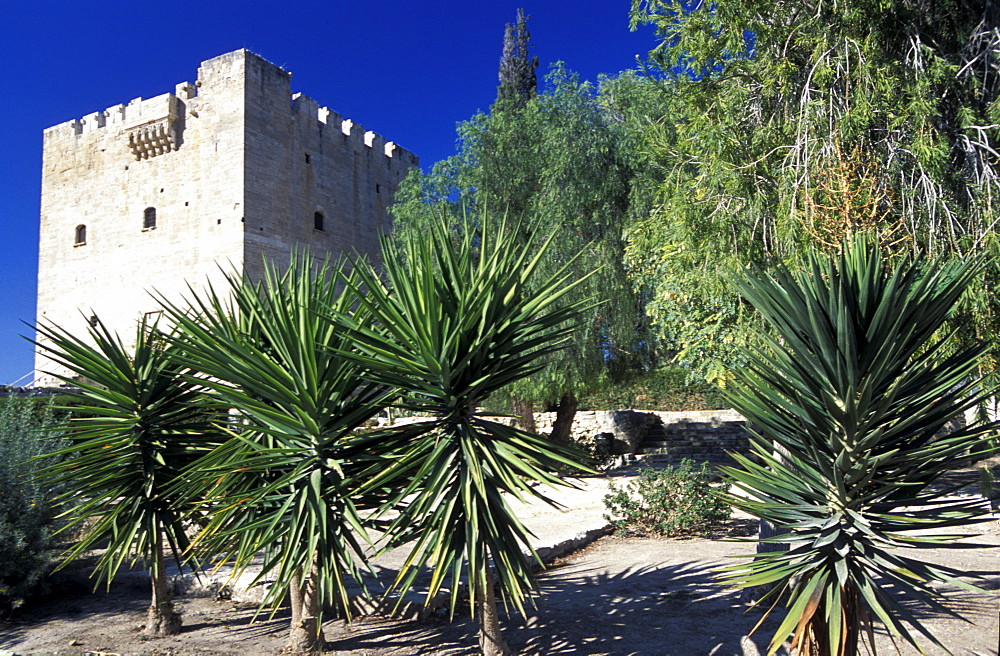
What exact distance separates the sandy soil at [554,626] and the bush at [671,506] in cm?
176

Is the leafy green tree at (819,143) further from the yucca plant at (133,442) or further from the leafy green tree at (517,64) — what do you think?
the leafy green tree at (517,64)

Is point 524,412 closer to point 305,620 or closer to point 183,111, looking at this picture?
point 305,620

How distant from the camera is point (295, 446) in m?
3.69

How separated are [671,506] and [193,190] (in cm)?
1822

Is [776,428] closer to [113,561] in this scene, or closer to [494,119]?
[113,561]

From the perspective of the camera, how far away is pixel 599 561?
6930 millimetres

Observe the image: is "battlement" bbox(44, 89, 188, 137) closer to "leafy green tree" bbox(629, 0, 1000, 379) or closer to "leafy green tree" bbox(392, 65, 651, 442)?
"leafy green tree" bbox(392, 65, 651, 442)

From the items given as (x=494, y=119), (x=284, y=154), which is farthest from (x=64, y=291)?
(x=494, y=119)

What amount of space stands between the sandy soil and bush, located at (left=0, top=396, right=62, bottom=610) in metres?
0.29

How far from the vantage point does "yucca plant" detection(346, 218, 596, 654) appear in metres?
3.33

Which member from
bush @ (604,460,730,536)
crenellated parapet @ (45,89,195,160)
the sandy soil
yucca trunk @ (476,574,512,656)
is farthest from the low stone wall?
crenellated parapet @ (45,89,195,160)

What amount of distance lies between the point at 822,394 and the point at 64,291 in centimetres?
2651

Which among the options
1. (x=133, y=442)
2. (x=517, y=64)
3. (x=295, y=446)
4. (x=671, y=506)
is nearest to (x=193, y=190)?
(x=517, y=64)

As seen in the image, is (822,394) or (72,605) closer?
(822,394)
